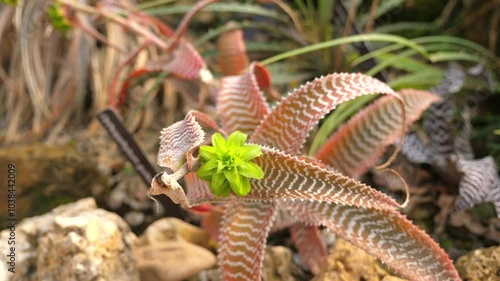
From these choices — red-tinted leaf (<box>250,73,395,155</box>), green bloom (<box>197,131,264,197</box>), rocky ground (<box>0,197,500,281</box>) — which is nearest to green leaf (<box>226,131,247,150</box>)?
green bloom (<box>197,131,264,197</box>)

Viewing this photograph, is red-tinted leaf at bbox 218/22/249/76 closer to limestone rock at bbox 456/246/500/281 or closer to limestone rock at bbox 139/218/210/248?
limestone rock at bbox 139/218/210/248

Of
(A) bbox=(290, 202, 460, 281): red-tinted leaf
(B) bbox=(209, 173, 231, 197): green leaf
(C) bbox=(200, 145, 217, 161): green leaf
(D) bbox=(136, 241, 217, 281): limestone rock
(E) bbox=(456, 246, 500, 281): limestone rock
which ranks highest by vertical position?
(C) bbox=(200, 145, 217, 161): green leaf

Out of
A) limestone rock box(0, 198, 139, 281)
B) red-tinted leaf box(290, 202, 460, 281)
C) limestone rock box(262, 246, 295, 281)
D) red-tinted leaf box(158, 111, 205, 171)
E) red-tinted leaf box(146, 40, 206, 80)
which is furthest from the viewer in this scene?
red-tinted leaf box(146, 40, 206, 80)

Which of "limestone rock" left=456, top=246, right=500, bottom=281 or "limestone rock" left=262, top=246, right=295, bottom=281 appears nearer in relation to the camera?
"limestone rock" left=456, top=246, right=500, bottom=281

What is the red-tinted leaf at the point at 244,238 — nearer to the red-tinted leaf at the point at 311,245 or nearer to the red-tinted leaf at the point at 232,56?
the red-tinted leaf at the point at 311,245

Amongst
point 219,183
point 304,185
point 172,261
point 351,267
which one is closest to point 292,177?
point 304,185

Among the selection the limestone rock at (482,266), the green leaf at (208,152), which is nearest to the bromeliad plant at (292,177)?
the green leaf at (208,152)

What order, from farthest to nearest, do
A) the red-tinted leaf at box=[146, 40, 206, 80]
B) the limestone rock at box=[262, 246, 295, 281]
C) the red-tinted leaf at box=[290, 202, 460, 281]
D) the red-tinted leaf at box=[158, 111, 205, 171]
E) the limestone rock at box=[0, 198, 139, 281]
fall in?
the red-tinted leaf at box=[146, 40, 206, 80] → the limestone rock at box=[262, 246, 295, 281] → the limestone rock at box=[0, 198, 139, 281] → the red-tinted leaf at box=[290, 202, 460, 281] → the red-tinted leaf at box=[158, 111, 205, 171]
